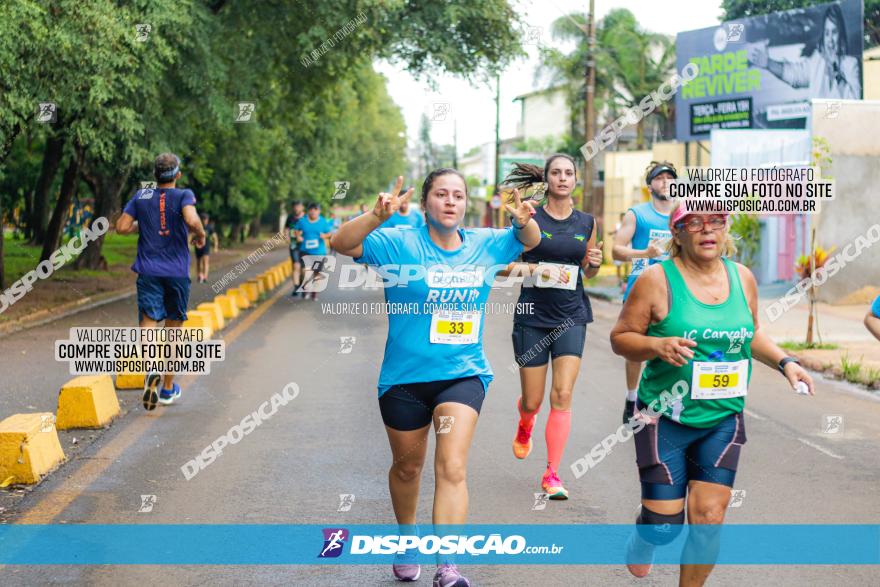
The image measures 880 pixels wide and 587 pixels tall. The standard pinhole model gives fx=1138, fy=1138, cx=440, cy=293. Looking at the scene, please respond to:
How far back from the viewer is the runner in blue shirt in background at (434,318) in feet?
16.4

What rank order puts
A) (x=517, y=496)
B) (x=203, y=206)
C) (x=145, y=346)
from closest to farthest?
(x=517, y=496) < (x=145, y=346) < (x=203, y=206)

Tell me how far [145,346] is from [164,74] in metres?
12.0

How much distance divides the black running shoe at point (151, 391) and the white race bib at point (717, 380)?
6.43 metres

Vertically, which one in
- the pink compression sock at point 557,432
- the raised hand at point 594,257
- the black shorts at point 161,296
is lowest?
the pink compression sock at point 557,432

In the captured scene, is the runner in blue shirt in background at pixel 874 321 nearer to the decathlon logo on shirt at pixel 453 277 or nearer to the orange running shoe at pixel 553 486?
the orange running shoe at pixel 553 486

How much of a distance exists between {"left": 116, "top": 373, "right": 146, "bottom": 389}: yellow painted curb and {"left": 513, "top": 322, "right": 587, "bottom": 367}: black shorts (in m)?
5.31

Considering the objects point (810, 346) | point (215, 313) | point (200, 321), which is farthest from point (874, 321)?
point (215, 313)

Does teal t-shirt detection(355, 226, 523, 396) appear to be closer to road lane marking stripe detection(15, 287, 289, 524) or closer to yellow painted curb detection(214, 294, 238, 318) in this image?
road lane marking stripe detection(15, 287, 289, 524)

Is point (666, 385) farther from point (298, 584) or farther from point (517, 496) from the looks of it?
point (517, 496)

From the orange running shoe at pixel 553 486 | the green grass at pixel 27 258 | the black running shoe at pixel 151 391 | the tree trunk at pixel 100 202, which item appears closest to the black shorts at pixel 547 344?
the orange running shoe at pixel 553 486

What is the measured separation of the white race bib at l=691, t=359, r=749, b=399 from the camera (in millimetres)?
4551

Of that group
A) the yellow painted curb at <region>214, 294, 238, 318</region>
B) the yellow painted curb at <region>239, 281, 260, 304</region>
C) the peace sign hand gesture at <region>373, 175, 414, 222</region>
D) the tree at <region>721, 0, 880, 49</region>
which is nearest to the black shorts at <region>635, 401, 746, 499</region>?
the peace sign hand gesture at <region>373, 175, 414, 222</region>

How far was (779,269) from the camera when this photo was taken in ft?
88.4

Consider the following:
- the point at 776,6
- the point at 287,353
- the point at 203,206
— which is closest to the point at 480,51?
the point at 287,353
